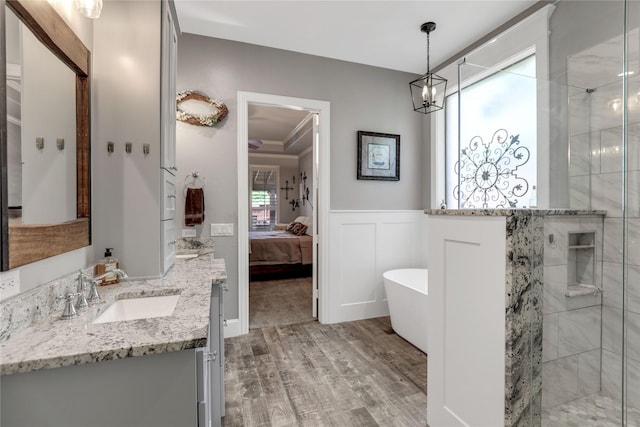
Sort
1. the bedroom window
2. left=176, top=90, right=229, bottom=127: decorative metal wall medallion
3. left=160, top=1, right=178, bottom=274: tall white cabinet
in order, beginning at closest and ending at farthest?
1. left=160, top=1, right=178, bottom=274: tall white cabinet
2. left=176, top=90, right=229, bottom=127: decorative metal wall medallion
3. the bedroom window

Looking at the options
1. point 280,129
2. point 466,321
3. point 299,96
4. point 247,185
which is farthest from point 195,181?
point 280,129

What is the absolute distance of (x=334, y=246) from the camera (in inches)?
125

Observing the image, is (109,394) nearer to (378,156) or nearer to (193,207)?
(193,207)

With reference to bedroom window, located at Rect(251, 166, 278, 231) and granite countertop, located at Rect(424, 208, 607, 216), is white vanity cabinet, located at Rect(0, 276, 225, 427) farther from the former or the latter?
bedroom window, located at Rect(251, 166, 278, 231)

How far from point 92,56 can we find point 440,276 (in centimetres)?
210

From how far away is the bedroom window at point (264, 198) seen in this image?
329 inches

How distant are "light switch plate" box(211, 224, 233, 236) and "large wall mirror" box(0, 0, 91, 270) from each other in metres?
1.36

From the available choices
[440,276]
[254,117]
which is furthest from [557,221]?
[254,117]

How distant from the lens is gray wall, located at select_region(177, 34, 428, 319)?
109 inches

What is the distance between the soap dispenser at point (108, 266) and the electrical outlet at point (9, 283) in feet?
1.74

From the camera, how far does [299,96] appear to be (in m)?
3.06

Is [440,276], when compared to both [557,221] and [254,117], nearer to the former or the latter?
[557,221]

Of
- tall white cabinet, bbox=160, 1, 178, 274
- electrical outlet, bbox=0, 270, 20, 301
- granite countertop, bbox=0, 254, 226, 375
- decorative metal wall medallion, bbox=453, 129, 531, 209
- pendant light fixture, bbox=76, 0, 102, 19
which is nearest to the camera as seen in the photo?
granite countertop, bbox=0, 254, 226, 375

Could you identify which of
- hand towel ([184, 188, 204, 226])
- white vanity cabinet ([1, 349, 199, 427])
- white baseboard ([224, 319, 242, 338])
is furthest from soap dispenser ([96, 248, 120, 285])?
white baseboard ([224, 319, 242, 338])
